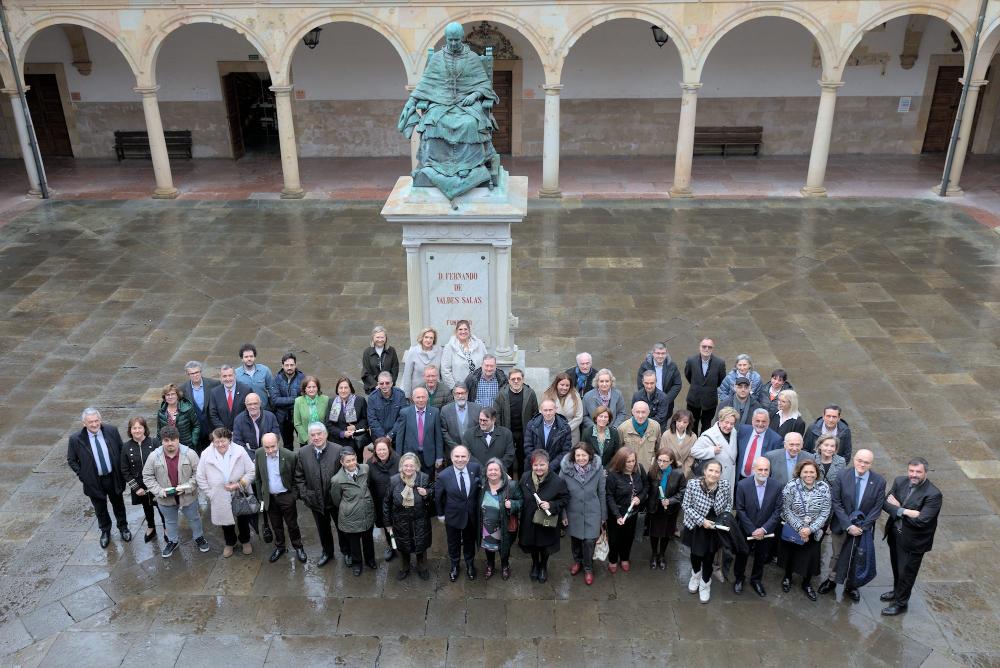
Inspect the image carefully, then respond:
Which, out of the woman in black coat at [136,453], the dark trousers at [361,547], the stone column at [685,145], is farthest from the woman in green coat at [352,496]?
the stone column at [685,145]

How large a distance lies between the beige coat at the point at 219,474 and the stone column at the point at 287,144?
11.3 m

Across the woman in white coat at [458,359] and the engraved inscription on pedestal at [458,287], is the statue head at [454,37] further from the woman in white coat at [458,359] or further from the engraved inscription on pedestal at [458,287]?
the woman in white coat at [458,359]

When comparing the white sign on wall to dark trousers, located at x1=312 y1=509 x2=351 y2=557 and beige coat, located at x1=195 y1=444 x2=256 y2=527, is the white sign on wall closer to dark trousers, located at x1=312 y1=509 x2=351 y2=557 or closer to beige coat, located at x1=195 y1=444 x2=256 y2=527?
dark trousers, located at x1=312 y1=509 x2=351 y2=557

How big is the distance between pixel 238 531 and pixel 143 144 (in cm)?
1587

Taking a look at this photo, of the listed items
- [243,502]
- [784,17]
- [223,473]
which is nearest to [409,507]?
[243,502]

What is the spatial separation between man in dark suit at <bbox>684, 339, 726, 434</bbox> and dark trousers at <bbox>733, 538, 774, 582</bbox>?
1.75 m

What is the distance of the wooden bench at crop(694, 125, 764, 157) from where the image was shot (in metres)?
20.2

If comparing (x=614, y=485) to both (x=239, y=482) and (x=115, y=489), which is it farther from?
(x=115, y=489)

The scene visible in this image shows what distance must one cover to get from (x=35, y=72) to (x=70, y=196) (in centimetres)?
488

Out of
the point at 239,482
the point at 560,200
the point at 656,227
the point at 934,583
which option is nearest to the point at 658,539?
the point at 934,583

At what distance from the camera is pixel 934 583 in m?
6.88

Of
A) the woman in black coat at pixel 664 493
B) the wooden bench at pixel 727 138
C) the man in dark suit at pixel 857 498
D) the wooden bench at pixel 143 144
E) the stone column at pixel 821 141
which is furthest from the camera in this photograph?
the wooden bench at pixel 143 144

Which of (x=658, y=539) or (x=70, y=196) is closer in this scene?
(x=658, y=539)

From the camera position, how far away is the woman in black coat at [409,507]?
639 cm
